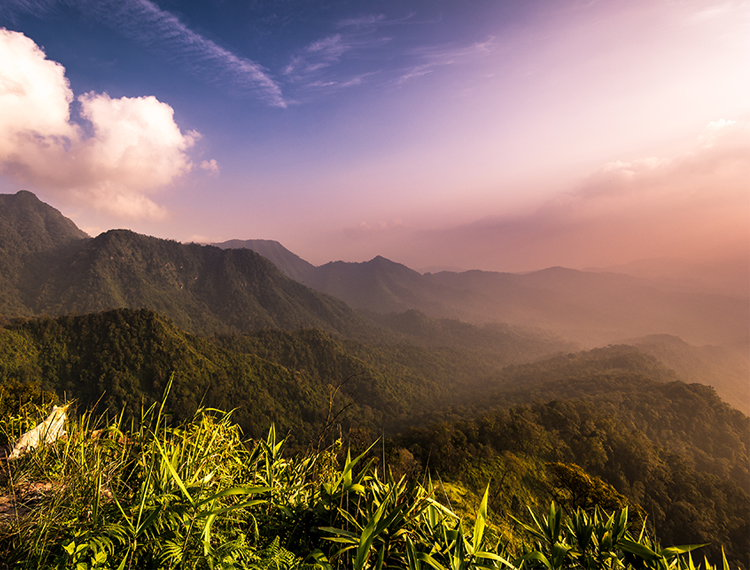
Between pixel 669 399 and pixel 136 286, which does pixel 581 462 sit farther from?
pixel 136 286

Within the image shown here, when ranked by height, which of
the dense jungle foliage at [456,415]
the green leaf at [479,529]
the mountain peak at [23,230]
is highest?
the mountain peak at [23,230]

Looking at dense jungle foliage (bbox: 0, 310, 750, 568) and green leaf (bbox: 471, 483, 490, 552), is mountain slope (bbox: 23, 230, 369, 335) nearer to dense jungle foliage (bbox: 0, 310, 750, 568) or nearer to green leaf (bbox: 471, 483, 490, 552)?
dense jungle foliage (bbox: 0, 310, 750, 568)

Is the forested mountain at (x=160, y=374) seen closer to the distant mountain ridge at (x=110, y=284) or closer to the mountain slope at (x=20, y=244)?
the distant mountain ridge at (x=110, y=284)

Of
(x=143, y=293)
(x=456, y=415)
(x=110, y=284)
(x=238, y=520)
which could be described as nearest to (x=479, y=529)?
(x=238, y=520)

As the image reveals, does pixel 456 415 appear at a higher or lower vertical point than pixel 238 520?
lower

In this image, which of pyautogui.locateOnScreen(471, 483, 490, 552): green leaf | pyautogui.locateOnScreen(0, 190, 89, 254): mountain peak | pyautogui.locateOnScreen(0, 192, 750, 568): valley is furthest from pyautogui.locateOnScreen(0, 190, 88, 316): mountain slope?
Result: pyautogui.locateOnScreen(471, 483, 490, 552): green leaf

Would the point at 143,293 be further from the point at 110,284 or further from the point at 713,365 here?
the point at 713,365

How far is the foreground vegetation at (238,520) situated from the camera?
1.96m

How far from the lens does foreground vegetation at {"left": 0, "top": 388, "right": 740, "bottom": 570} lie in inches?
77.3

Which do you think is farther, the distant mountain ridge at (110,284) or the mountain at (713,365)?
the distant mountain ridge at (110,284)

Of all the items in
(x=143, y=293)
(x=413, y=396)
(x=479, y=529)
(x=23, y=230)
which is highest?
(x=23, y=230)

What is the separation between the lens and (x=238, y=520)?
2236 mm

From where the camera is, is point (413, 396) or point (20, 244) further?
point (20, 244)

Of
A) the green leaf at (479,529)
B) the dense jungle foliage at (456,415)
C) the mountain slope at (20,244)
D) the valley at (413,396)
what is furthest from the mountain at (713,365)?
the mountain slope at (20,244)
